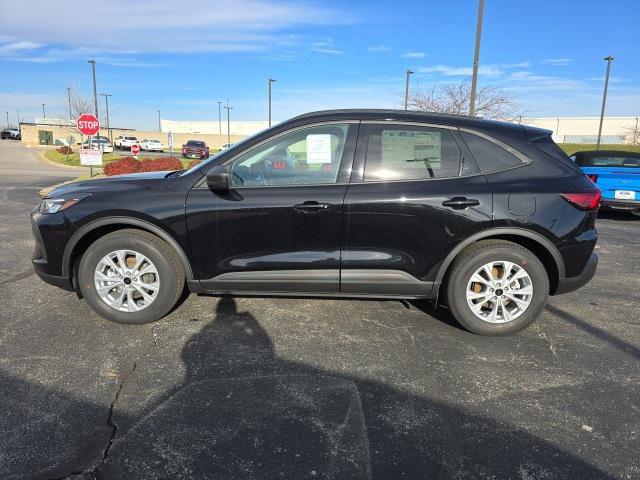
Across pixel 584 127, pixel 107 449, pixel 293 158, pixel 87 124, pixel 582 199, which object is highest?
pixel 584 127

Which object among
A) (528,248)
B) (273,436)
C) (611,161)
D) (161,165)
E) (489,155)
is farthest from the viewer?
(161,165)

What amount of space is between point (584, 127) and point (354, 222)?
88.2 m

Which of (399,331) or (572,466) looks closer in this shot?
(572,466)

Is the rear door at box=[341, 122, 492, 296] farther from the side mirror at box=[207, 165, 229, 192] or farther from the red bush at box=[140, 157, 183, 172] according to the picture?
the red bush at box=[140, 157, 183, 172]

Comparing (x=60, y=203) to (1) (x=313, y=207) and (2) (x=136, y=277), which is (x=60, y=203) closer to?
(2) (x=136, y=277)

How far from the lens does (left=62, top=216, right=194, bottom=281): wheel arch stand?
394 centimetres

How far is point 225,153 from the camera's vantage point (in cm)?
400

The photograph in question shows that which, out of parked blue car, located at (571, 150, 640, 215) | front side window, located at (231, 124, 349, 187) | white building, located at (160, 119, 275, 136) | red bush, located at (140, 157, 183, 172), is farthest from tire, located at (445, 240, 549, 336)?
white building, located at (160, 119, 275, 136)


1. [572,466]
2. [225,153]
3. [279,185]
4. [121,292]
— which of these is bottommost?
[572,466]

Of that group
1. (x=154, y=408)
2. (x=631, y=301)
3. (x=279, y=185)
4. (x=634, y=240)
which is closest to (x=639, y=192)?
(x=634, y=240)

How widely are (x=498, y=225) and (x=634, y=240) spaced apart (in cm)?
612

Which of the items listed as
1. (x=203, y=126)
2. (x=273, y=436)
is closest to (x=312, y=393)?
(x=273, y=436)

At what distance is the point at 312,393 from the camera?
3096 millimetres

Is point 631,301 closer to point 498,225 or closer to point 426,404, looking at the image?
point 498,225
